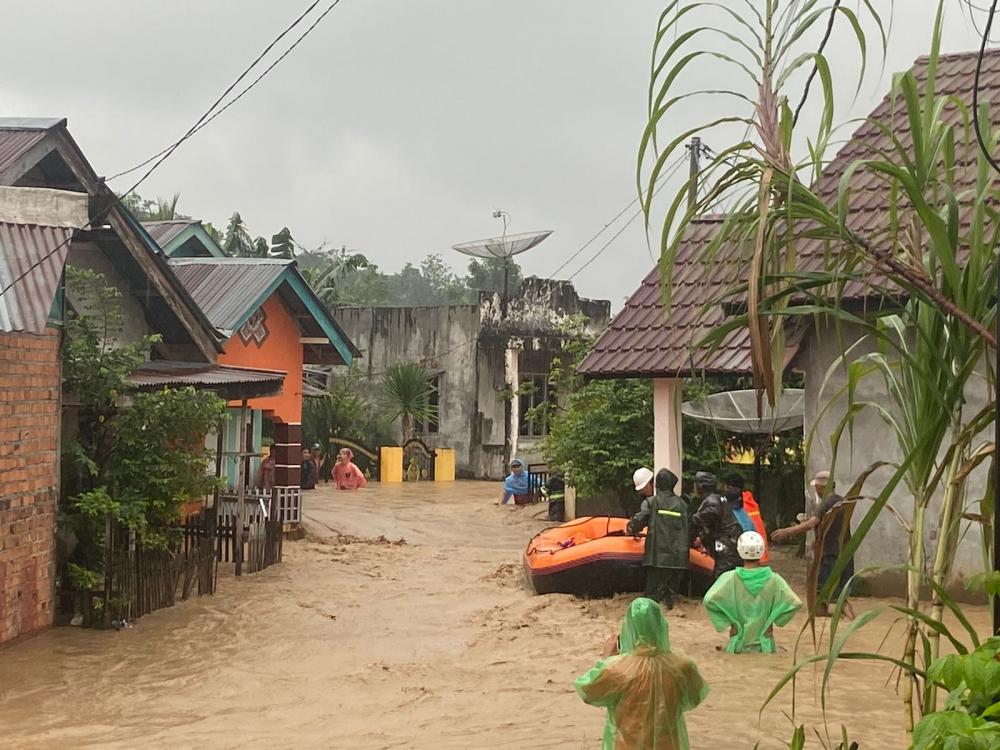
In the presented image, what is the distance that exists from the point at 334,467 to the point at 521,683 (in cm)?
1977

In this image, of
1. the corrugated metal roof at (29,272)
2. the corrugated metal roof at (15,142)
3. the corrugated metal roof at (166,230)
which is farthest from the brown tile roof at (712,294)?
the corrugated metal roof at (166,230)

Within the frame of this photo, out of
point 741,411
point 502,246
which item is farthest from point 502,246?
point 741,411

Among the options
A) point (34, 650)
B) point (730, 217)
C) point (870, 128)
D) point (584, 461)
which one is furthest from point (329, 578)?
point (730, 217)

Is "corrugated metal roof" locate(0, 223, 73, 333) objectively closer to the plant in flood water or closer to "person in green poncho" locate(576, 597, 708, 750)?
"person in green poncho" locate(576, 597, 708, 750)

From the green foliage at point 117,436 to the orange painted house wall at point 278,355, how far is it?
589cm

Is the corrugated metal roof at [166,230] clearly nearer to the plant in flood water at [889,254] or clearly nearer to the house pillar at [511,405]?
the house pillar at [511,405]

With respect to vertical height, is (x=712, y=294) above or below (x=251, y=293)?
below

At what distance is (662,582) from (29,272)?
663cm

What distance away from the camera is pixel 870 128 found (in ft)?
41.4

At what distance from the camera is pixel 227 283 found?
60.5ft

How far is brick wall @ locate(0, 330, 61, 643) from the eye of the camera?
401 inches

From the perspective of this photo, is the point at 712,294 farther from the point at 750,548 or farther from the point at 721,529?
the point at 750,548

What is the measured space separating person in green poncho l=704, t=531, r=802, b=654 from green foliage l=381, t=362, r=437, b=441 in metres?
22.6

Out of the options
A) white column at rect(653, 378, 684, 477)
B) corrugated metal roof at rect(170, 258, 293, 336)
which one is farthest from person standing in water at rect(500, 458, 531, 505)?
white column at rect(653, 378, 684, 477)
